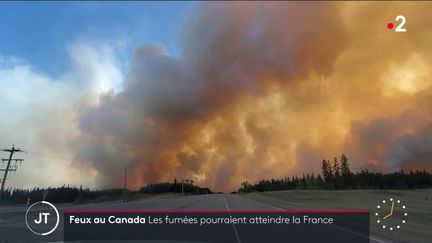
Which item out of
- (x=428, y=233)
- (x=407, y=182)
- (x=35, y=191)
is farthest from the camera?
(x=407, y=182)

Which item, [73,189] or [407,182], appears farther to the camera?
[407,182]

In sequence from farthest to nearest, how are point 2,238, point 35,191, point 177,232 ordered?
point 35,191 → point 177,232 → point 2,238

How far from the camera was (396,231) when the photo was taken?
21.2 meters

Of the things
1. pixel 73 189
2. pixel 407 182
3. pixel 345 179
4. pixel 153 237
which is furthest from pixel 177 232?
pixel 345 179

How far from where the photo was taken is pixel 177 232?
18.4 meters

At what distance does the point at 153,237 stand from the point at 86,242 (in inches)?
114

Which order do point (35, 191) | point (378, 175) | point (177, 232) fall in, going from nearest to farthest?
1. point (177, 232)
2. point (35, 191)
3. point (378, 175)

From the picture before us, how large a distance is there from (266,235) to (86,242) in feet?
25.2

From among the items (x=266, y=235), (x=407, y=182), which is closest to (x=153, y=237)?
(x=266, y=235)

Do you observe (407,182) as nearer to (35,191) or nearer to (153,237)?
(35,191)

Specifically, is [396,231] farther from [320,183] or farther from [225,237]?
[320,183]

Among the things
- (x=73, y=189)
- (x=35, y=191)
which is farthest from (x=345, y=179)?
(x=35, y=191)

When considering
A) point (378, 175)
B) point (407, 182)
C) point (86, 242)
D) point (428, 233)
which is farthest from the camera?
point (378, 175)

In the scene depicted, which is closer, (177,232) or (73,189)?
(177,232)
